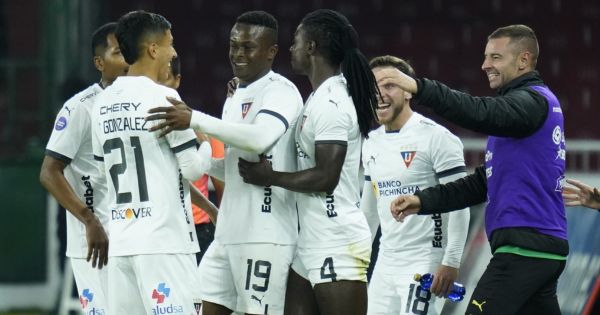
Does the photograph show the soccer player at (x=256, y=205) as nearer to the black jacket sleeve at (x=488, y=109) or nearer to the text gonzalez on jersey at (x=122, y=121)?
the text gonzalez on jersey at (x=122, y=121)

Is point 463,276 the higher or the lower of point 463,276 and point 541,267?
the lower

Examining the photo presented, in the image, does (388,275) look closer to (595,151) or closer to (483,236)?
(483,236)

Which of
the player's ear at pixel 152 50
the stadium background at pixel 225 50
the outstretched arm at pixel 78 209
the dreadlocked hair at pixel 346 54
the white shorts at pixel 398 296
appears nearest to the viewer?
the player's ear at pixel 152 50

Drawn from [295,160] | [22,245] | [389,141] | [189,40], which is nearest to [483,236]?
[389,141]

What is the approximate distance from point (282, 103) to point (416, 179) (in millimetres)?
1137

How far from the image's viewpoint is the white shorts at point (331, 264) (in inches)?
217

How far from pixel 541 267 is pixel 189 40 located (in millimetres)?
10140

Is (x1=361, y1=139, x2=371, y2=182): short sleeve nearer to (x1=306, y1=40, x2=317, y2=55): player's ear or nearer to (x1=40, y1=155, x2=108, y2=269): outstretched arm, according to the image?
(x1=306, y1=40, x2=317, y2=55): player's ear

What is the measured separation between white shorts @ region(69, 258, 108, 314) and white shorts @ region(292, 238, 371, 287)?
3.44ft

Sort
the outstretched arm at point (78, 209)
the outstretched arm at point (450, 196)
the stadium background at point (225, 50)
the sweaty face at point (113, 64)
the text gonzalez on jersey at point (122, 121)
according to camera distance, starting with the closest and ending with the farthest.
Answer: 1. the text gonzalez on jersey at point (122, 121)
2. the outstretched arm at point (450, 196)
3. the outstretched arm at point (78, 209)
4. the sweaty face at point (113, 64)
5. the stadium background at point (225, 50)

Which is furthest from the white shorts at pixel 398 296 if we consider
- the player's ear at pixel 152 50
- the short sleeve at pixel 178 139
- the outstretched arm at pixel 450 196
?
the player's ear at pixel 152 50

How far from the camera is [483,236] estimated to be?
27.1 ft

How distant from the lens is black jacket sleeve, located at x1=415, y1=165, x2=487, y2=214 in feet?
19.0

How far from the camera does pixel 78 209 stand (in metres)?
5.96
